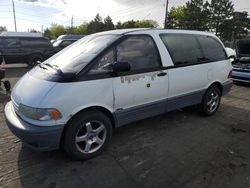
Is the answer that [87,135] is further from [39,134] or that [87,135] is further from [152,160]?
[152,160]

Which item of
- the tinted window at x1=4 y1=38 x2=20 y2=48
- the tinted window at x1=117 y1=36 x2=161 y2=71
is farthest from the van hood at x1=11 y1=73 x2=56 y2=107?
the tinted window at x1=4 y1=38 x2=20 y2=48

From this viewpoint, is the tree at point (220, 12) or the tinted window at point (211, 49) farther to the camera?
the tree at point (220, 12)

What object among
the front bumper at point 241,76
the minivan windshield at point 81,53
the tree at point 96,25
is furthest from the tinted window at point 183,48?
the tree at point 96,25

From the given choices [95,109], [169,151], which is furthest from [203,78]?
[95,109]

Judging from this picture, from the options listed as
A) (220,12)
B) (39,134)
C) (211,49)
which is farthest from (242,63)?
(220,12)

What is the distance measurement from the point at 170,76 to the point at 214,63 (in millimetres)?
1431

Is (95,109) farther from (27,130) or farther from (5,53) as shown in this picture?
(5,53)

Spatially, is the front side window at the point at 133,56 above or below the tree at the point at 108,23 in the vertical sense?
below

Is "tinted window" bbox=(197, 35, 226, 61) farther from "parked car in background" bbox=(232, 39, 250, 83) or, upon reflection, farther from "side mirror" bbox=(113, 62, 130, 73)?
"parked car in background" bbox=(232, 39, 250, 83)

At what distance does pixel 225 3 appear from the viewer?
49156mm

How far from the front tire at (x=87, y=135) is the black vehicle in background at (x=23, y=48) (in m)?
10.7

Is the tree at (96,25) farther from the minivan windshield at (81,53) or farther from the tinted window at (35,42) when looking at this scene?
the minivan windshield at (81,53)

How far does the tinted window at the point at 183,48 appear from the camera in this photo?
4.29 metres

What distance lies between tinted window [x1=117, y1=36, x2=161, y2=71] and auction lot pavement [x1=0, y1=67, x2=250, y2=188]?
4.18 ft
